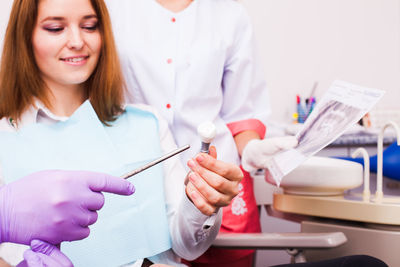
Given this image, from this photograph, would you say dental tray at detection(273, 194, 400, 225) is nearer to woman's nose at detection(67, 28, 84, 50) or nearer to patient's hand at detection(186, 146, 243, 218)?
patient's hand at detection(186, 146, 243, 218)

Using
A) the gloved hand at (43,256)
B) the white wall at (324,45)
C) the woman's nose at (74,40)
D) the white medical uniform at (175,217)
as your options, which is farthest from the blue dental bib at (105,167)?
the white wall at (324,45)

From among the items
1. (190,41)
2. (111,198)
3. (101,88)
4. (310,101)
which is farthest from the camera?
(310,101)

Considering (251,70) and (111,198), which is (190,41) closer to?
(251,70)

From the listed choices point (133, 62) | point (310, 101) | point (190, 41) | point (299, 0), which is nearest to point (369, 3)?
point (299, 0)

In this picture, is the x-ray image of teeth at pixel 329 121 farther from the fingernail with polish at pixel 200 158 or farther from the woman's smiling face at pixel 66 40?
the woman's smiling face at pixel 66 40

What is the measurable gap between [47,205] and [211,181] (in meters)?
0.37

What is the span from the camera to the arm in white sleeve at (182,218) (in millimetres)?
1176

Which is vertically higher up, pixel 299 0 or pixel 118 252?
pixel 299 0

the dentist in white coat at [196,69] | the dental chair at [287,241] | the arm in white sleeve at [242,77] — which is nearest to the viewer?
the dental chair at [287,241]

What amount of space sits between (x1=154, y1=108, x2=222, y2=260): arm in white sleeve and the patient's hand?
0.27 ft

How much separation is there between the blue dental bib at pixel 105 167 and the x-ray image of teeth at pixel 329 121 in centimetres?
37

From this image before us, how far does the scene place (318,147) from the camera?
111 centimetres

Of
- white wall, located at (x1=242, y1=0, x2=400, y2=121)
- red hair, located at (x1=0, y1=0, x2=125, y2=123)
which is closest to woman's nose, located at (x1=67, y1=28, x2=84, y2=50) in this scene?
red hair, located at (x1=0, y1=0, x2=125, y2=123)

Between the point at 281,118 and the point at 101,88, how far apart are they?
5.37 feet
